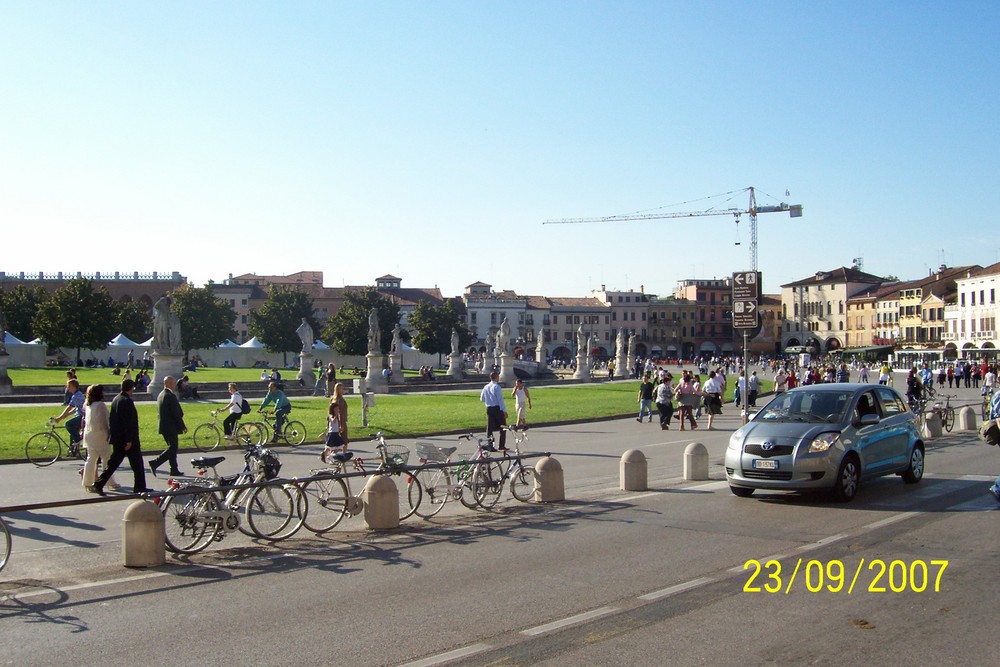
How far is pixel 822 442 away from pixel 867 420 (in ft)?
4.07

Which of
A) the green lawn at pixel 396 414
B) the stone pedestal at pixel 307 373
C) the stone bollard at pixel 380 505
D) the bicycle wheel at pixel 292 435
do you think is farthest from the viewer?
the stone pedestal at pixel 307 373

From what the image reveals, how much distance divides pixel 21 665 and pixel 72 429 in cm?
1291

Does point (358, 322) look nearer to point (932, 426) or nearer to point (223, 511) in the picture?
point (932, 426)

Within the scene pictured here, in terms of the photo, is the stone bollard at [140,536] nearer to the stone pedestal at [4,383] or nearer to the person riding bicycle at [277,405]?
the person riding bicycle at [277,405]

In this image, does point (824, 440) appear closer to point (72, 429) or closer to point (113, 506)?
point (113, 506)

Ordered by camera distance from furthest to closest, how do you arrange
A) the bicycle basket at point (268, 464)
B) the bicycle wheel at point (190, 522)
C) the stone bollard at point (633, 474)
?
the stone bollard at point (633, 474), the bicycle basket at point (268, 464), the bicycle wheel at point (190, 522)

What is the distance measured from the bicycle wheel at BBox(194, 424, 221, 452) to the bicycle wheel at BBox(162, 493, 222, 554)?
11.6 m

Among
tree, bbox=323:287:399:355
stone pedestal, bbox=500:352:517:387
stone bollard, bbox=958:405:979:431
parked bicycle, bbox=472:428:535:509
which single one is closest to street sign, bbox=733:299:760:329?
stone bollard, bbox=958:405:979:431

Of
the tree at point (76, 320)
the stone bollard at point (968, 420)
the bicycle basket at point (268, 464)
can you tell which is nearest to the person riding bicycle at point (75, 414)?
the bicycle basket at point (268, 464)

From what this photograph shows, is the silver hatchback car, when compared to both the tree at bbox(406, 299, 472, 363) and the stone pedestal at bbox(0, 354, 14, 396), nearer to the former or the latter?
the stone pedestal at bbox(0, 354, 14, 396)

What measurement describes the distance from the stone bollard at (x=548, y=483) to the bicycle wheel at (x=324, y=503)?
125 inches

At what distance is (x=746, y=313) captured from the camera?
78.1ft

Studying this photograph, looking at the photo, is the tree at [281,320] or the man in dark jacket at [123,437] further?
the tree at [281,320]

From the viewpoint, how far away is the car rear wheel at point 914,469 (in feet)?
49.4
